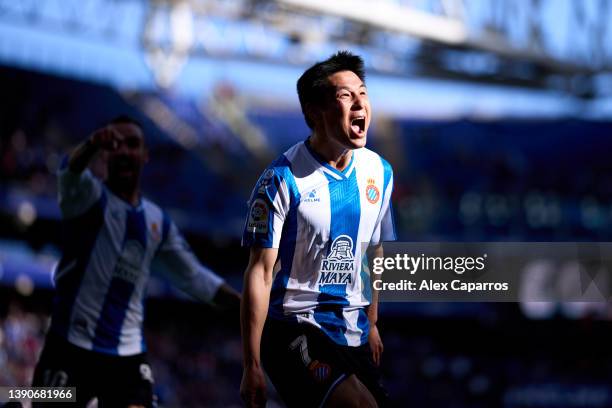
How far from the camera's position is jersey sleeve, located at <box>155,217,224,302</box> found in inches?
212

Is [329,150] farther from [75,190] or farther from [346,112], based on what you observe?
[75,190]

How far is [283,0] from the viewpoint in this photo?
2023cm

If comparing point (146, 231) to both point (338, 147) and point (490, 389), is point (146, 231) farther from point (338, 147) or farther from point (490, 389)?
point (490, 389)

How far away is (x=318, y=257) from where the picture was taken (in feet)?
12.4

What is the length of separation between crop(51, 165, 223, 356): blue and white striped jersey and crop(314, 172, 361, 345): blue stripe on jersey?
1.67m

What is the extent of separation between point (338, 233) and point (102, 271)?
6.21 ft

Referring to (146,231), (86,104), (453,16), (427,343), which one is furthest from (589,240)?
(146,231)

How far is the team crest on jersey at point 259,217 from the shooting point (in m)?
3.67

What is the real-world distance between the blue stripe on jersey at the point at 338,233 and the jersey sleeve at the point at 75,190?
176 cm

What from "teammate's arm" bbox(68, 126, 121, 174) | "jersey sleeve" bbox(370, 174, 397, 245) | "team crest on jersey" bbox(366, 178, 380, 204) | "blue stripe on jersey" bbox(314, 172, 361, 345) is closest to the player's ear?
"blue stripe on jersey" bbox(314, 172, 361, 345)

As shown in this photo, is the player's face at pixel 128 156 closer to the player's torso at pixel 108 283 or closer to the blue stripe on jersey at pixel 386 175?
the player's torso at pixel 108 283

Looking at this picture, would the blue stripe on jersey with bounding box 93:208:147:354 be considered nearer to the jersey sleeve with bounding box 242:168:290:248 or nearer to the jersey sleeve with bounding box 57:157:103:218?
the jersey sleeve with bounding box 57:157:103:218

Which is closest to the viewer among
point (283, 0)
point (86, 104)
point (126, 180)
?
point (126, 180)

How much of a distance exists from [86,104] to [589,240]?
1651cm
